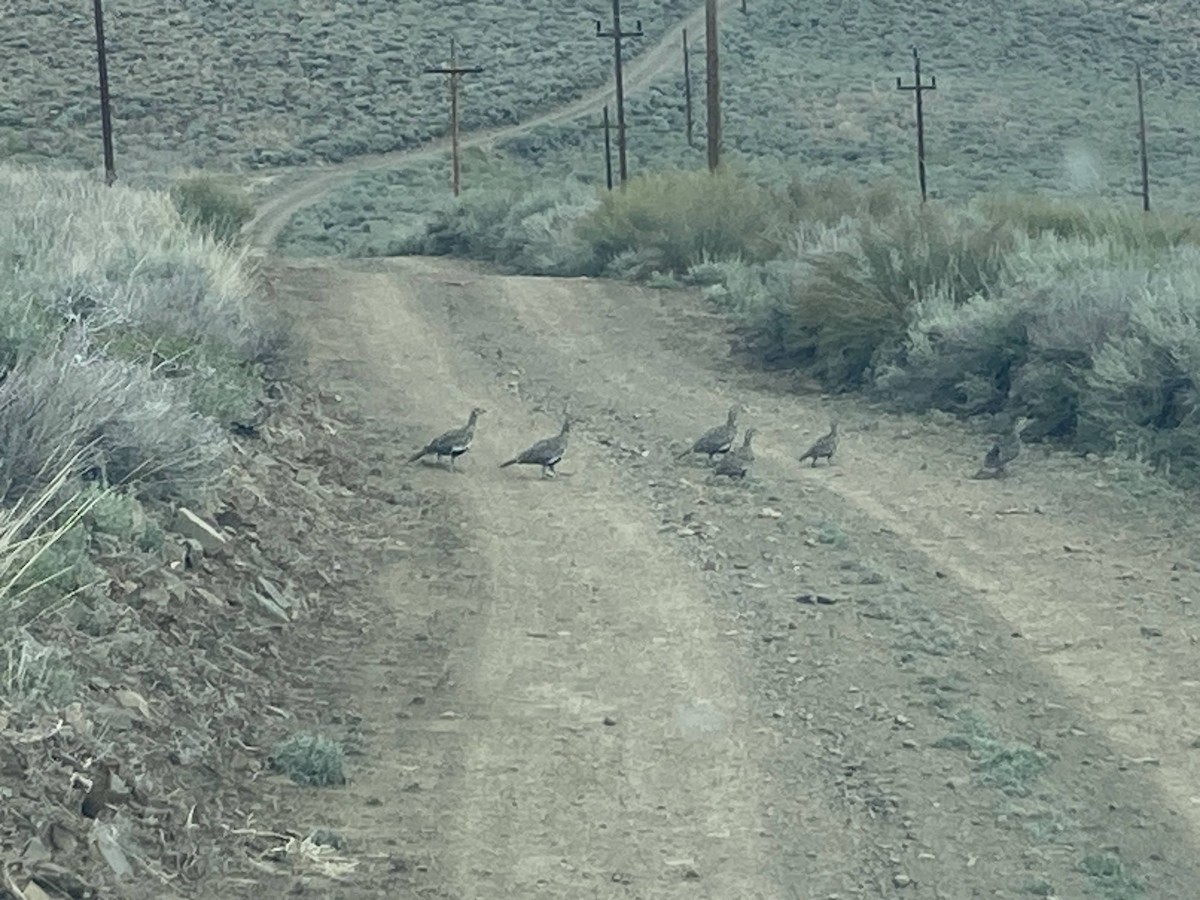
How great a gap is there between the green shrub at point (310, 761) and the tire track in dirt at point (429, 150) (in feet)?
115

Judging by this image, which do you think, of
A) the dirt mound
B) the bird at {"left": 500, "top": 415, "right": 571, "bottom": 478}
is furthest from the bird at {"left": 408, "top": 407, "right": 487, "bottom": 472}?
the dirt mound

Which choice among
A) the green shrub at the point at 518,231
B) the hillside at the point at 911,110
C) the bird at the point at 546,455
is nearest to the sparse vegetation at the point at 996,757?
the bird at the point at 546,455

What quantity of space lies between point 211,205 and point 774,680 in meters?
23.8

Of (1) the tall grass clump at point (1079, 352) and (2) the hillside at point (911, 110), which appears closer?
(1) the tall grass clump at point (1079, 352)

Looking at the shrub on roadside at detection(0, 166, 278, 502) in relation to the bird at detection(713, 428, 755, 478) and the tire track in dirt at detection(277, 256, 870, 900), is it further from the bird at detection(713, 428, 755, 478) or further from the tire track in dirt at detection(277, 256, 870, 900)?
the bird at detection(713, 428, 755, 478)

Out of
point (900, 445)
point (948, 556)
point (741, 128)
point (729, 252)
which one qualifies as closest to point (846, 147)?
point (741, 128)

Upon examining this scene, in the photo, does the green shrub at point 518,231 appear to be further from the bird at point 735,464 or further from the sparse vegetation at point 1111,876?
the sparse vegetation at point 1111,876

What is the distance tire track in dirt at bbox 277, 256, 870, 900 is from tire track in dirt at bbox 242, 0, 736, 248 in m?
31.5

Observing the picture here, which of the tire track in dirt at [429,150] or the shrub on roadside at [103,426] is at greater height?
the shrub on roadside at [103,426]

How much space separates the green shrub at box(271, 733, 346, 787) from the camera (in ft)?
26.2

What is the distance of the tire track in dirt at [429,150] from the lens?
50312mm

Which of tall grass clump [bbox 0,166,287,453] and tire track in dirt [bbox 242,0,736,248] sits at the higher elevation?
tall grass clump [bbox 0,166,287,453]

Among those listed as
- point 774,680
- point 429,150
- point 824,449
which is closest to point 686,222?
point 824,449

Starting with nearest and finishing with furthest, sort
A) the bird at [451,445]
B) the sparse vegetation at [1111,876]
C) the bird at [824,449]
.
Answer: the sparse vegetation at [1111,876] < the bird at [451,445] < the bird at [824,449]
